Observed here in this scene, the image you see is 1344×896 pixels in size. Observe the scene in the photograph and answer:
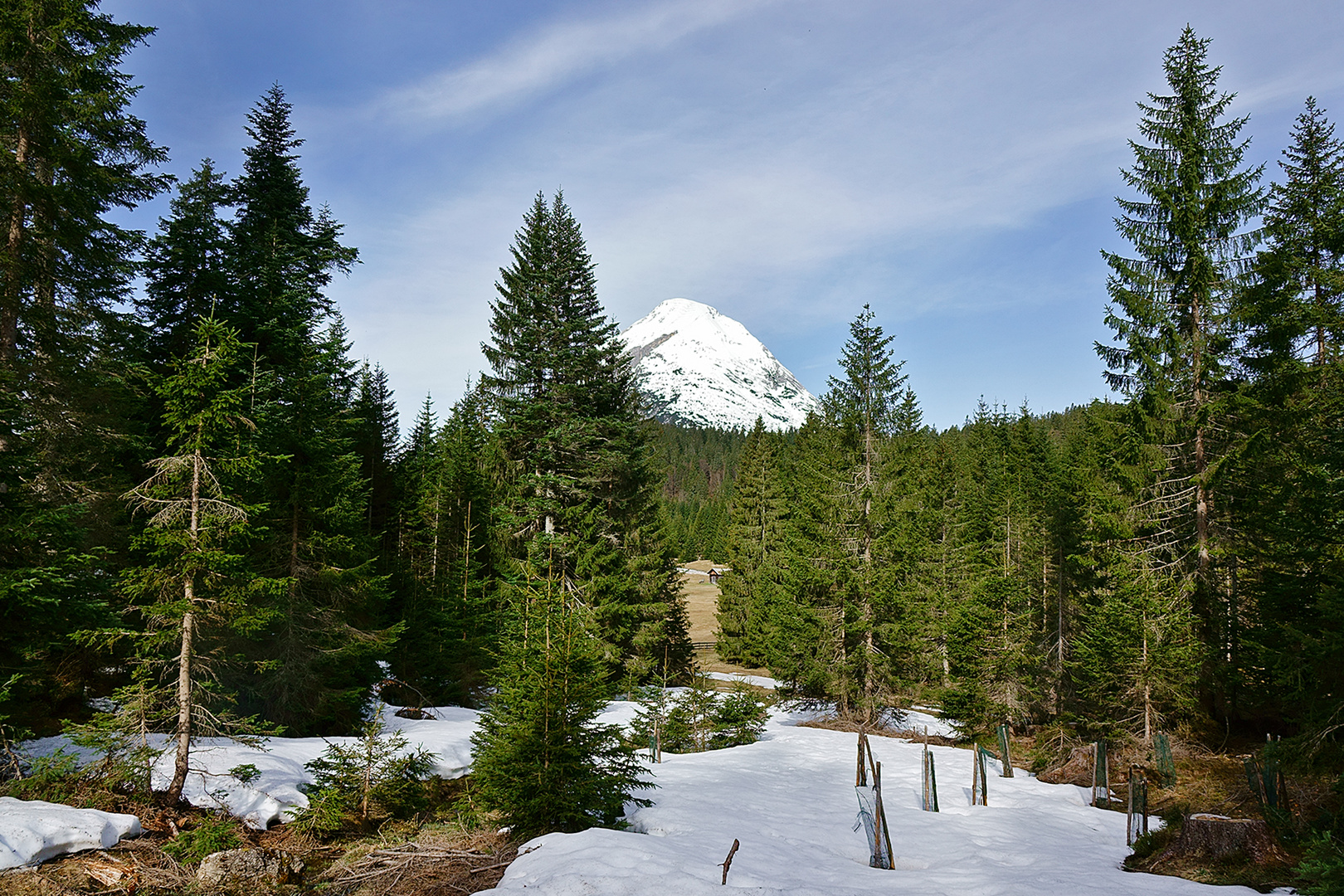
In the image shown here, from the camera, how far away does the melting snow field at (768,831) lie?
7988 millimetres

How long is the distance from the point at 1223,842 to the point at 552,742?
30.6 feet

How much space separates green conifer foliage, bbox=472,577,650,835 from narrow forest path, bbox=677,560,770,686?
2009 centimetres

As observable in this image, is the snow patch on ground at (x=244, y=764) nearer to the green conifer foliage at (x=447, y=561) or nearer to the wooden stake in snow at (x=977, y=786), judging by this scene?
the green conifer foliage at (x=447, y=561)

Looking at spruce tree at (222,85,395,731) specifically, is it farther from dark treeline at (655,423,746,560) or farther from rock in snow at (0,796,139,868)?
dark treeline at (655,423,746,560)

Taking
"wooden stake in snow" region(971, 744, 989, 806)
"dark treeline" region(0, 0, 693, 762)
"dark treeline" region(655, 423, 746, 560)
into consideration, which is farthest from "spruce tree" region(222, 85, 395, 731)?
"dark treeline" region(655, 423, 746, 560)

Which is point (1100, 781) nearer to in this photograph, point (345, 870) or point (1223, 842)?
point (1223, 842)

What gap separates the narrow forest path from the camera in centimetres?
4391

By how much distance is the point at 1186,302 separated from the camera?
763 inches

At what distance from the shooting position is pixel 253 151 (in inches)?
819

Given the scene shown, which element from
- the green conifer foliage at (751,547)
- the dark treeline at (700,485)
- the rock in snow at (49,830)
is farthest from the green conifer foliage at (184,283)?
the dark treeline at (700,485)

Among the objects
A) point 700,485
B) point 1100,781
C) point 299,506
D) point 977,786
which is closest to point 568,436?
point 299,506

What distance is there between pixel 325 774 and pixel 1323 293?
27.9 m

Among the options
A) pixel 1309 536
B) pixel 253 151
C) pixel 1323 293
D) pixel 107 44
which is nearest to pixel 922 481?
pixel 1323 293

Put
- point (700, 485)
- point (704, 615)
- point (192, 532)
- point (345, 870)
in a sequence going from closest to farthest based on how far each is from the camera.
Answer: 1. point (345, 870)
2. point (192, 532)
3. point (704, 615)
4. point (700, 485)
